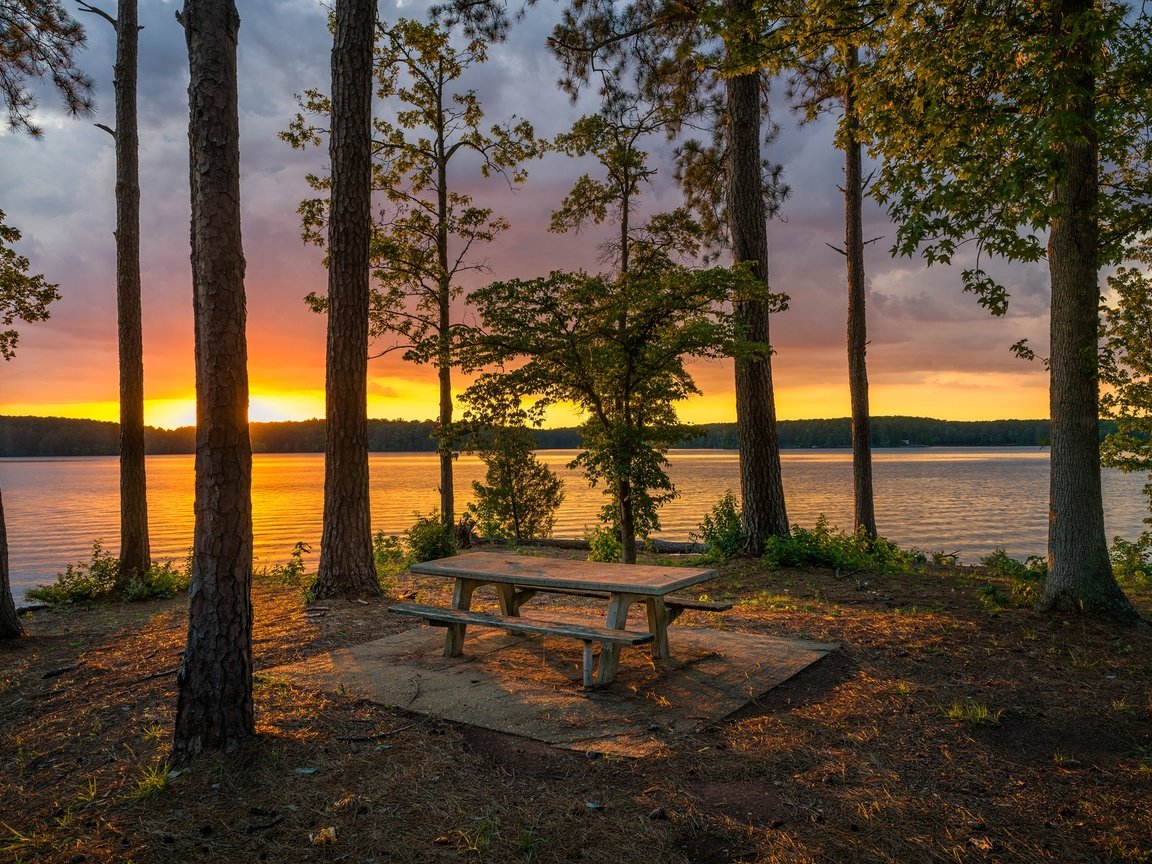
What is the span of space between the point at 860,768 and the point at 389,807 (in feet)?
7.33

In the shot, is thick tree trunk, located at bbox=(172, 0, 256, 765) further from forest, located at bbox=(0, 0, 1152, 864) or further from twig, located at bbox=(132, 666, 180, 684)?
twig, located at bbox=(132, 666, 180, 684)

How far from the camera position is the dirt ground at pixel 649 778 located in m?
2.68

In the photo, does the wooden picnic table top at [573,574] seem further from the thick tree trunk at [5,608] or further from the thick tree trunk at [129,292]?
the thick tree trunk at [129,292]

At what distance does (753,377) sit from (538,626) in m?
6.18

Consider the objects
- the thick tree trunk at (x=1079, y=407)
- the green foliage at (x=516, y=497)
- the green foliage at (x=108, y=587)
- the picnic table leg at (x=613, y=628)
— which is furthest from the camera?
the green foliage at (x=516, y=497)

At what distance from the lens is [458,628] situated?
5.26 m

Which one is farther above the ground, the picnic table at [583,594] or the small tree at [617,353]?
the small tree at [617,353]

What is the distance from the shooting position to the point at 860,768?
3295 millimetres

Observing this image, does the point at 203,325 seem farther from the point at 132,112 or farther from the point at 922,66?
the point at 132,112

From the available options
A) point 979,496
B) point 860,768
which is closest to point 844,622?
point 860,768

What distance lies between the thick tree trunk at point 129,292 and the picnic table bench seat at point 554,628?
6.68 meters

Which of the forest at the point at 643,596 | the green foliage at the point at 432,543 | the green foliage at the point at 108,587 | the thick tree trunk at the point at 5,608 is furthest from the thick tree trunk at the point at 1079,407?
the green foliage at the point at 108,587

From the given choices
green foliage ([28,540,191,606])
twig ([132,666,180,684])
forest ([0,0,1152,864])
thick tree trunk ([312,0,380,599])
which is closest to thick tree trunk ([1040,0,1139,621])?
forest ([0,0,1152,864])

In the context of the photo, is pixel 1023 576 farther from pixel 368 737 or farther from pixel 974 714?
pixel 368 737
